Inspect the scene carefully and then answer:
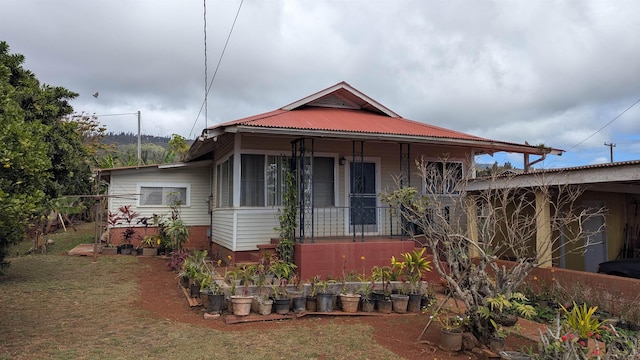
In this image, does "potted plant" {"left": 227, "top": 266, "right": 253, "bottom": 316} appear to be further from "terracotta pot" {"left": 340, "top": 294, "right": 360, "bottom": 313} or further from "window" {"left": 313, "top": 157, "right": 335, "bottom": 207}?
"window" {"left": 313, "top": 157, "right": 335, "bottom": 207}

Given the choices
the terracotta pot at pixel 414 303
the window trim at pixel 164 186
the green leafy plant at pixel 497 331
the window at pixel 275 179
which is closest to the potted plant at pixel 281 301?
the terracotta pot at pixel 414 303

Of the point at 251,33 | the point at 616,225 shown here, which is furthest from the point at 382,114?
the point at 616,225

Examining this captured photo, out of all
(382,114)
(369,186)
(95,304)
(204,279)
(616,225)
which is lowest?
(95,304)

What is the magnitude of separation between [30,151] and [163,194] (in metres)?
8.92

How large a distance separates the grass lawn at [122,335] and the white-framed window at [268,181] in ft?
10.8

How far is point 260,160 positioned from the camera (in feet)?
34.0

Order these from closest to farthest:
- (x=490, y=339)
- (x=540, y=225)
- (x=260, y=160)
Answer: (x=490, y=339)
(x=540, y=225)
(x=260, y=160)

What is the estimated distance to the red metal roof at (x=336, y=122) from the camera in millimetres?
9320

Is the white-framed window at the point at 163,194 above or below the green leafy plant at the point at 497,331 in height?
above

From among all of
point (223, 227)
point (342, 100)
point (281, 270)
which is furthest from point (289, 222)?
point (342, 100)

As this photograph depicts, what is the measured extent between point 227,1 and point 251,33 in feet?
4.78

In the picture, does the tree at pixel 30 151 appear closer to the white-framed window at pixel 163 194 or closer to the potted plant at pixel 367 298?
the white-framed window at pixel 163 194

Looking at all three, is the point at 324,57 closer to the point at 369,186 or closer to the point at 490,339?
the point at 369,186

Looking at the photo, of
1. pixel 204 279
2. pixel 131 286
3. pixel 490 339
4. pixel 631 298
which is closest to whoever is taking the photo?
pixel 490 339
